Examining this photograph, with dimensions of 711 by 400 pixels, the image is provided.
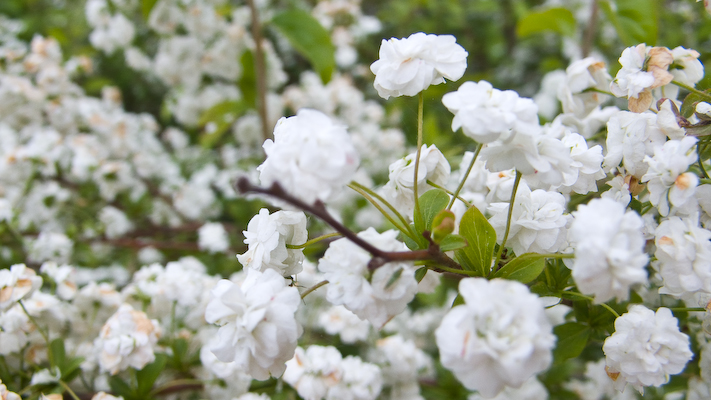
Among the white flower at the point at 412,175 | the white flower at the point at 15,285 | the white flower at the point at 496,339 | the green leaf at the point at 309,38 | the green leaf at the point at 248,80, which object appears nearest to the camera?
the white flower at the point at 496,339

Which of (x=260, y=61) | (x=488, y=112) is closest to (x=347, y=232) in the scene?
(x=488, y=112)

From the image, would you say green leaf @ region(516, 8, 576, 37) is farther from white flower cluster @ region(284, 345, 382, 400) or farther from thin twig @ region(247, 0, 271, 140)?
white flower cluster @ region(284, 345, 382, 400)

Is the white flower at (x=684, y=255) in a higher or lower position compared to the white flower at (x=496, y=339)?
lower

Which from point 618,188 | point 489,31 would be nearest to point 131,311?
point 618,188

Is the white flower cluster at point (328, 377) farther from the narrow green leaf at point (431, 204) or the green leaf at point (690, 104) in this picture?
the green leaf at point (690, 104)

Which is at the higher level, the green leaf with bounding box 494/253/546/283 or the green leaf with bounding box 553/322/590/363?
the green leaf with bounding box 494/253/546/283

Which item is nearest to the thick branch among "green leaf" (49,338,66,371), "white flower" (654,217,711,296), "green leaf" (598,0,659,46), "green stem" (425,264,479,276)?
"green stem" (425,264,479,276)

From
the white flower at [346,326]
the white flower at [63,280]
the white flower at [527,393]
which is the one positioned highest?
the white flower at [63,280]

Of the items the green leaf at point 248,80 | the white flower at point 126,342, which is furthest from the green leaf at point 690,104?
the green leaf at point 248,80
